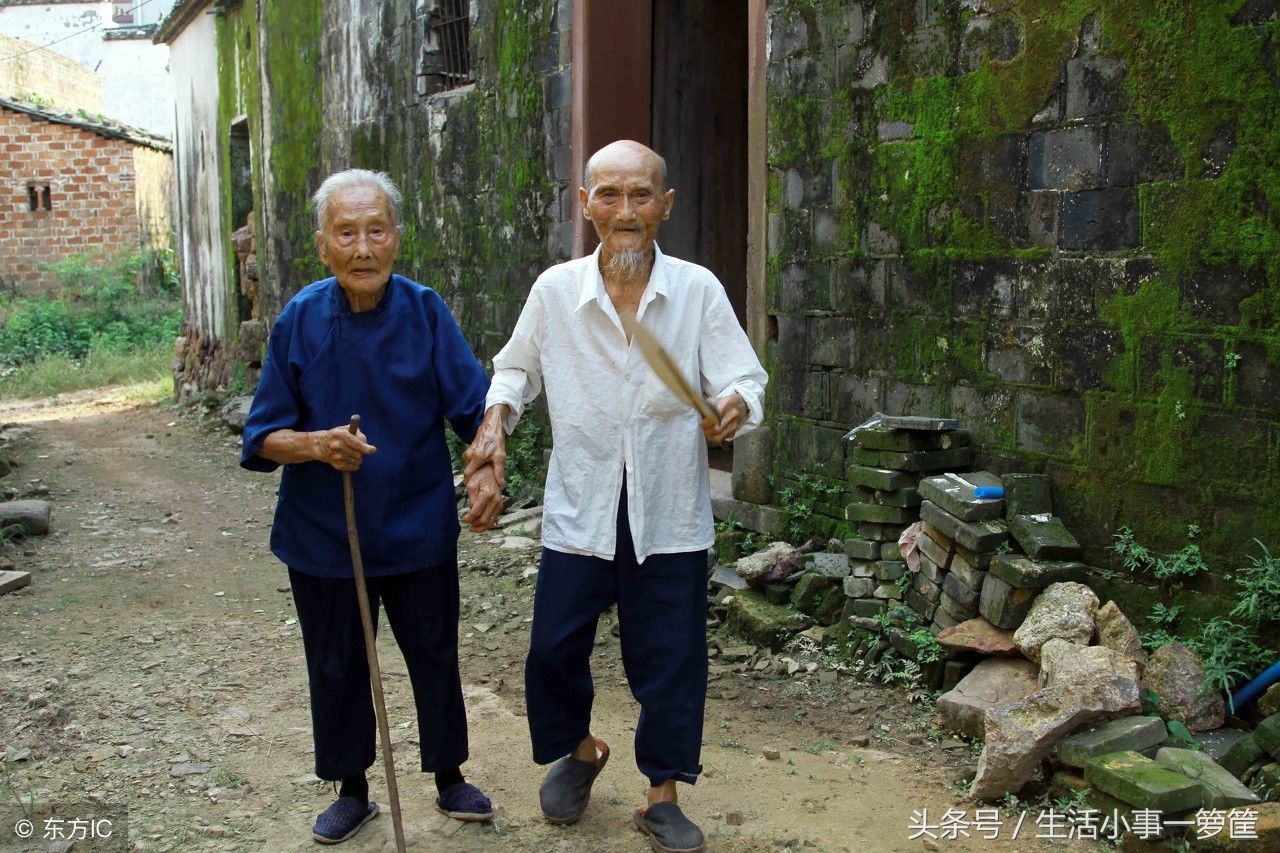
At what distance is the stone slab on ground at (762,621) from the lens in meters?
5.02

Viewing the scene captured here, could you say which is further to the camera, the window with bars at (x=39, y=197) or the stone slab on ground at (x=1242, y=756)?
the window with bars at (x=39, y=197)

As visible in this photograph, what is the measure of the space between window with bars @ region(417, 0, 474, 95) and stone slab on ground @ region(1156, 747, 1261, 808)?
697 centimetres

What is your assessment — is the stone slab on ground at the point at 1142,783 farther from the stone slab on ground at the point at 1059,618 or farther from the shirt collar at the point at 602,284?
the shirt collar at the point at 602,284

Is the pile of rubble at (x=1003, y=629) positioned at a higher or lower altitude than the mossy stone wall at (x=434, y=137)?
lower

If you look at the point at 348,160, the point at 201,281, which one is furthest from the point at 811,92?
the point at 201,281

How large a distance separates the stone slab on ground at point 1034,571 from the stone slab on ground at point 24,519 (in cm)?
576

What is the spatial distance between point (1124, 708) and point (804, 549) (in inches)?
78.9

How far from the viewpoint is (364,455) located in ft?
10.2

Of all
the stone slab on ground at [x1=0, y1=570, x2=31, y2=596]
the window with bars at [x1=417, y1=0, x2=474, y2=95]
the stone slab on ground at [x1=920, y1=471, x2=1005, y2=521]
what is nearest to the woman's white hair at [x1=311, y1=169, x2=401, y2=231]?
the stone slab on ground at [x1=920, y1=471, x2=1005, y2=521]

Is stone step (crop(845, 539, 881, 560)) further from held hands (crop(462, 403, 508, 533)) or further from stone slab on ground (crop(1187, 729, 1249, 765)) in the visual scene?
held hands (crop(462, 403, 508, 533))

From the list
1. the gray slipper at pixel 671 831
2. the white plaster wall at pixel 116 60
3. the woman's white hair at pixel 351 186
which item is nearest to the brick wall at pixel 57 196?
the white plaster wall at pixel 116 60

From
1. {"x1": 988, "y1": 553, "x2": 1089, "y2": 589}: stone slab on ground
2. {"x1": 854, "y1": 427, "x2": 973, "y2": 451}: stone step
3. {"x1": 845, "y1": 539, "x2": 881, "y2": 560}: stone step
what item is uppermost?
{"x1": 854, "y1": 427, "x2": 973, "y2": 451}: stone step

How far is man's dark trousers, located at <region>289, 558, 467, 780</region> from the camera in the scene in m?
3.21

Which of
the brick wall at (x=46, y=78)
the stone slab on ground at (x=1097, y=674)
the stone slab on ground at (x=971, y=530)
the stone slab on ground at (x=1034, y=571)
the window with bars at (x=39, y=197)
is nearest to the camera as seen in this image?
the stone slab on ground at (x=1097, y=674)
